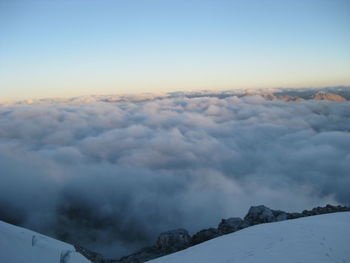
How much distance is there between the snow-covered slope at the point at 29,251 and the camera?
10047 millimetres

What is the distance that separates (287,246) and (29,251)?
12351 millimetres

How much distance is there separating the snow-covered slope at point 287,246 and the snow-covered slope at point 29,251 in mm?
5374

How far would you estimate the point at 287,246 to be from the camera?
31.3ft

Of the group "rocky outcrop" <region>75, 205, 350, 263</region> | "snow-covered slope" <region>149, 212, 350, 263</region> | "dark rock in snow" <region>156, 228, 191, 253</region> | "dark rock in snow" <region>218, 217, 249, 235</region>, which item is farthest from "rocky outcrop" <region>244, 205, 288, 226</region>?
"snow-covered slope" <region>149, 212, 350, 263</region>

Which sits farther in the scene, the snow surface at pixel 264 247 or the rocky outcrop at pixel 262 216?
the rocky outcrop at pixel 262 216

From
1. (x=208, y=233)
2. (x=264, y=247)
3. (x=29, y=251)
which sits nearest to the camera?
(x=264, y=247)

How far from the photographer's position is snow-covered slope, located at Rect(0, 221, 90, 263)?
10.0 meters

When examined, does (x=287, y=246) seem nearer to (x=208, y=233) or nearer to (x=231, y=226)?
(x=231, y=226)

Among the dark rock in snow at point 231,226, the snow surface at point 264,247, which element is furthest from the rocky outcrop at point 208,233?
the snow surface at point 264,247

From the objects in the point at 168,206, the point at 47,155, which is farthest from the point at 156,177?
the point at 47,155

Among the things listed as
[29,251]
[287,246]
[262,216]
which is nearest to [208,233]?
[262,216]

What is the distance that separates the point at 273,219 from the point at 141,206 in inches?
3120

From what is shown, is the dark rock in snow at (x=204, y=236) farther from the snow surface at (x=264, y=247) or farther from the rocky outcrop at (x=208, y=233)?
the snow surface at (x=264, y=247)

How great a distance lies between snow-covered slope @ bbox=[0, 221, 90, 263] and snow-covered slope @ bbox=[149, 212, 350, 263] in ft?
17.6
